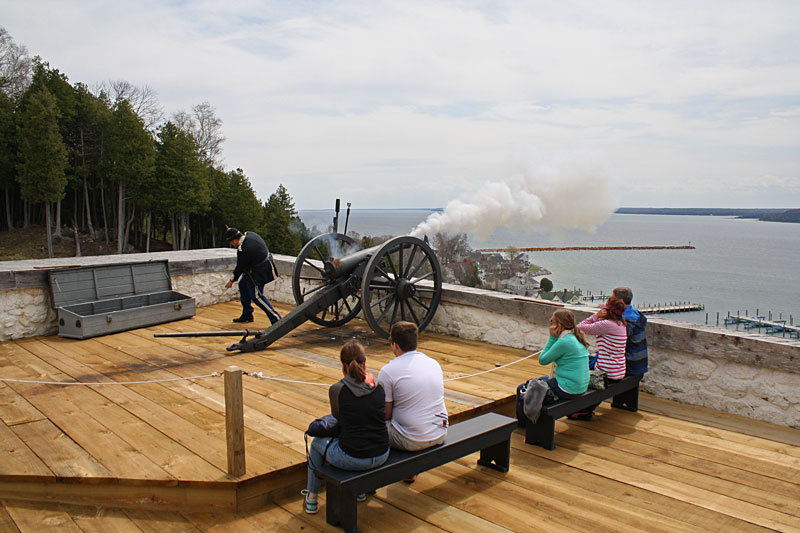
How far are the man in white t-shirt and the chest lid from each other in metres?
4.93

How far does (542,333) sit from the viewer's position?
18.1ft

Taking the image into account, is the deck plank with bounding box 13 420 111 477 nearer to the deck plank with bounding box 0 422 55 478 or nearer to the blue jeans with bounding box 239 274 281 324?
the deck plank with bounding box 0 422 55 478

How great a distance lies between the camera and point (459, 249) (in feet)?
73.2

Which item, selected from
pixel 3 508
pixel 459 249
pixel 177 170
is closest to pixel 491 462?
pixel 3 508

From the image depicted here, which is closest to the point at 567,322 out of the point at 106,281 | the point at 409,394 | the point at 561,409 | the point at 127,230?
the point at 561,409

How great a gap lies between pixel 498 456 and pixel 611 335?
1446 mm

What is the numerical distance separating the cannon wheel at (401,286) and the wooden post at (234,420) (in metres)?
2.77

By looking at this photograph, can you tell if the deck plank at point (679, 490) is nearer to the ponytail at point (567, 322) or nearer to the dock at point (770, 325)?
the ponytail at point (567, 322)

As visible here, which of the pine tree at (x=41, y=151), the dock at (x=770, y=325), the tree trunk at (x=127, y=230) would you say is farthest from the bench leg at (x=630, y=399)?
the tree trunk at (x=127, y=230)

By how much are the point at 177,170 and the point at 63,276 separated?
109ft

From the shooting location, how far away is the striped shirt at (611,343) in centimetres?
416

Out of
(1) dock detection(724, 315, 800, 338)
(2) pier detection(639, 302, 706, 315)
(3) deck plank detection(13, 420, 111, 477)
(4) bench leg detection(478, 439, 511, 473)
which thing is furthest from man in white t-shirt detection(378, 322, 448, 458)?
(2) pier detection(639, 302, 706, 315)

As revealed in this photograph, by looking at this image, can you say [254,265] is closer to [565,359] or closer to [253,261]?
[253,261]

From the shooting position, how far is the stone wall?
4.04 metres
